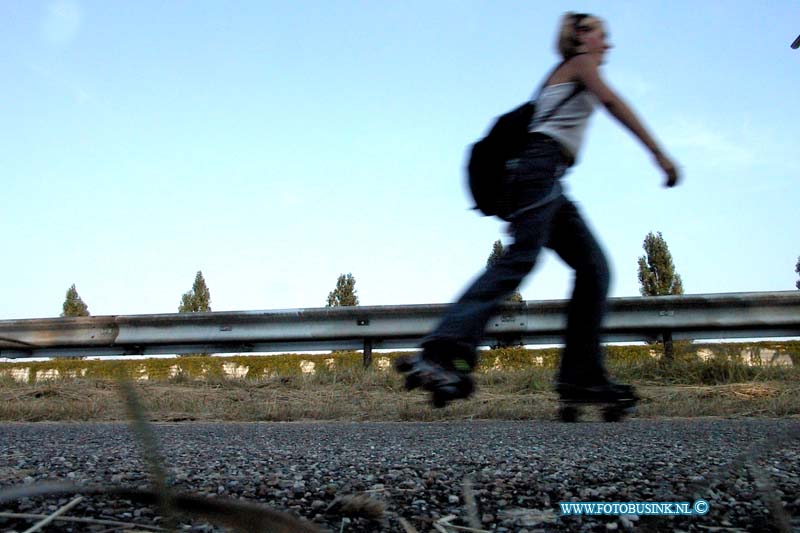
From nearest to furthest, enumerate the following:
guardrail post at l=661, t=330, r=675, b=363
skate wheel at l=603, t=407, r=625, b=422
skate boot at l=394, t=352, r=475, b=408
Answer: skate boot at l=394, t=352, r=475, b=408 < skate wheel at l=603, t=407, r=625, b=422 < guardrail post at l=661, t=330, r=675, b=363

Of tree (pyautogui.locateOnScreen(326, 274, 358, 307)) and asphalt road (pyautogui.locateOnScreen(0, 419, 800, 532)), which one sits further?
tree (pyautogui.locateOnScreen(326, 274, 358, 307))

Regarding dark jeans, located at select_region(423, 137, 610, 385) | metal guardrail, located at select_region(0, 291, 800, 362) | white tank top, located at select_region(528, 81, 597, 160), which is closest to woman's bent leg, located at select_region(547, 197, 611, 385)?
dark jeans, located at select_region(423, 137, 610, 385)

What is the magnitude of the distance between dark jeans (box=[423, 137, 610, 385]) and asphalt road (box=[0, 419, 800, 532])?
1.18 ft

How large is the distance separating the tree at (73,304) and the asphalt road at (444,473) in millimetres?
25230

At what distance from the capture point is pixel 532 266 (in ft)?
6.39

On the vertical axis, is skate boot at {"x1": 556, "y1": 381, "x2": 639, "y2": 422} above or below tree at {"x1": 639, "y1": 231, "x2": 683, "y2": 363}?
below

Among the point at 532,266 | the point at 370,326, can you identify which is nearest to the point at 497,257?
the point at 532,266

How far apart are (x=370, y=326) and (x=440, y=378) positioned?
17.9 ft

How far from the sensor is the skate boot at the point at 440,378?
1.73 metres

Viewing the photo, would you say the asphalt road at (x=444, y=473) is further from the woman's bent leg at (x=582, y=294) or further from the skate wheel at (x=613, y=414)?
the woman's bent leg at (x=582, y=294)

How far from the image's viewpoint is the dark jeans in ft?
5.99

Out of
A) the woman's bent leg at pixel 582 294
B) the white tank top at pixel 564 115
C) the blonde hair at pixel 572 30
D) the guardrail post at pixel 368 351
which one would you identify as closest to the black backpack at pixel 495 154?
the white tank top at pixel 564 115

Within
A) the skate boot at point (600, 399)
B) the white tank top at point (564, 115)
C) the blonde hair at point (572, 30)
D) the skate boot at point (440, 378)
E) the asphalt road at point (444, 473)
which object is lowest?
the asphalt road at point (444, 473)

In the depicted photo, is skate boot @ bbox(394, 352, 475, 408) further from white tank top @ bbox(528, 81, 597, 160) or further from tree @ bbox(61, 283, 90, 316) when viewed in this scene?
tree @ bbox(61, 283, 90, 316)
